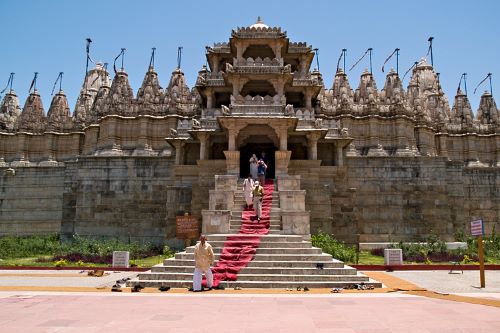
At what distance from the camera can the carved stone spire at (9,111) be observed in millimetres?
47719

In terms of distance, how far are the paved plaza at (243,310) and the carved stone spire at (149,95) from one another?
89.1 ft

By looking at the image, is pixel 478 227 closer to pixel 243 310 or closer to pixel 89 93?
pixel 243 310

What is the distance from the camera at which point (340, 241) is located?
92.9 ft

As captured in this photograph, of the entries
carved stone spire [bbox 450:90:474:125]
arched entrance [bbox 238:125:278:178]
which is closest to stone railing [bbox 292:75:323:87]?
arched entrance [bbox 238:125:278:178]

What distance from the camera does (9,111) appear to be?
49500 mm

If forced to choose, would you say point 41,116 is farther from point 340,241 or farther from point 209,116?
point 340,241

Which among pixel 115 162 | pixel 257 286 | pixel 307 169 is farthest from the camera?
pixel 115 162

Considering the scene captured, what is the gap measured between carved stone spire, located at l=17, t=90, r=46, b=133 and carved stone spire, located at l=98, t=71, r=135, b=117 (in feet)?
28.5

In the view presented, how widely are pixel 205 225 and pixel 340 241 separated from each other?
11333 mm

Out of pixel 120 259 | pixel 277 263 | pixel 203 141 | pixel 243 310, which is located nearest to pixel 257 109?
pixel 203 141

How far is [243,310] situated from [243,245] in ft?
24.8

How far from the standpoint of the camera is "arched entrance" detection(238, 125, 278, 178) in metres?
28.3

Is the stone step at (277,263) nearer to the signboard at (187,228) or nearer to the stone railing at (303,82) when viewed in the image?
the signboard at (187,228)

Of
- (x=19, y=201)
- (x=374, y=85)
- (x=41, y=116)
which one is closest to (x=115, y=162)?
(x=19, y=201)
